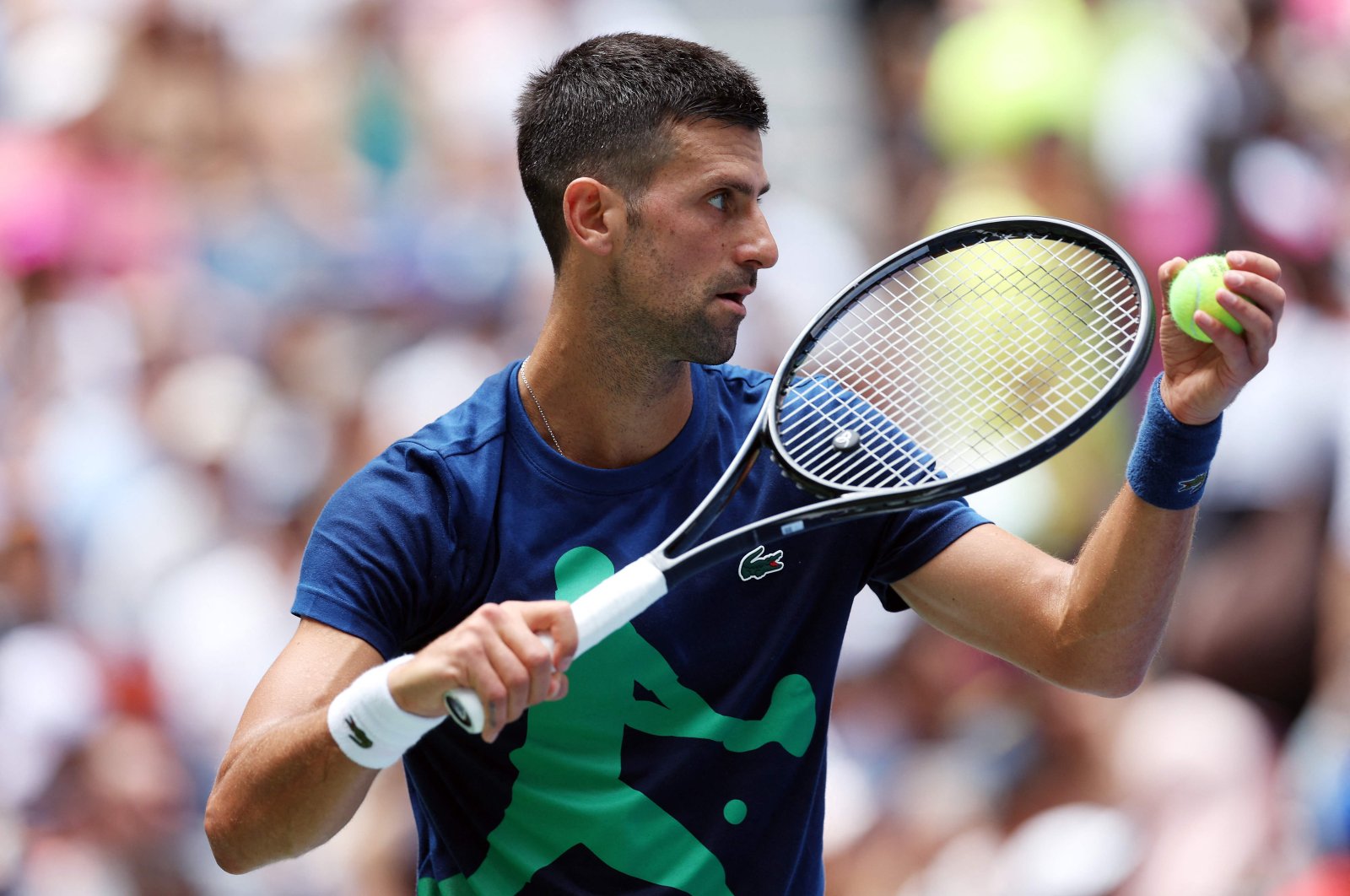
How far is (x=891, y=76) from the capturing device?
20.9 feet

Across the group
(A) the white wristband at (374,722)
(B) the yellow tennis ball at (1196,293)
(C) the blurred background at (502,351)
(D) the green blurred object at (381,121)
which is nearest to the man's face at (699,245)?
(B) the yellow tennis ball at (1196,293)

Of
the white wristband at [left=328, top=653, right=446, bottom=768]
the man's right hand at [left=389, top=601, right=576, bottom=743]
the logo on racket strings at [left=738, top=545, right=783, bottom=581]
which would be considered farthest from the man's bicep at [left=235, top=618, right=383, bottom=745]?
the logo on racket strings at [left=738, top=545, right=783, bottom=581]

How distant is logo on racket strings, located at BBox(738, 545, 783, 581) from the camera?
248 cm

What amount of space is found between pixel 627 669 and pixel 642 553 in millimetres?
166

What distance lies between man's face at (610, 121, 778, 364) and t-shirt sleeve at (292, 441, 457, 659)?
386 millimetres

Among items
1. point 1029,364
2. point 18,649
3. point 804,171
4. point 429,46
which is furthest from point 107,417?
point 1029,364

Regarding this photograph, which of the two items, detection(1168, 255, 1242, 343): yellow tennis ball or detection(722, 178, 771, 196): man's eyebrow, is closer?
detection(1168, 255, 1242, 343): yellow tennis ball

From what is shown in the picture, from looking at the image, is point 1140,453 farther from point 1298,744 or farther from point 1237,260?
point 1298,744

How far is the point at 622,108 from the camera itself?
2.52 metres

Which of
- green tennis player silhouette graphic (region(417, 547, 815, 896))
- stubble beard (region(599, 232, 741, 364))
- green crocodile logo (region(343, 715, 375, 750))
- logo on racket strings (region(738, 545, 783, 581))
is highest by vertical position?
stubble beard (region(599, 232, 741, 364))

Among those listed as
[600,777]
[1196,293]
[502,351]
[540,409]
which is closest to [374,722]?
[600,777]

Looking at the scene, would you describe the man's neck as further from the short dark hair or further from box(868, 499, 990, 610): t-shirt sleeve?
box(868, 499, 990, 610): t-shirt sleeve

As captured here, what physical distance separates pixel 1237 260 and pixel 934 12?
167 inches

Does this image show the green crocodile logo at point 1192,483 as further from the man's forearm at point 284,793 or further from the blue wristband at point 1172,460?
the man's forearm at point 284,793
